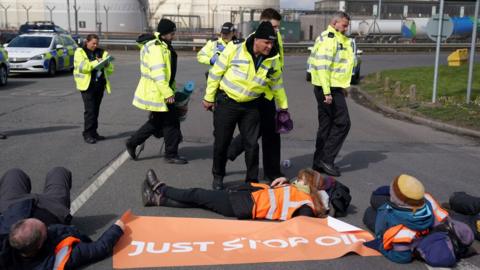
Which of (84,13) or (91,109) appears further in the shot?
(84,13)

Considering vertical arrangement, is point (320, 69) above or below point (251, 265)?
above

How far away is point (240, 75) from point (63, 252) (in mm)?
2712

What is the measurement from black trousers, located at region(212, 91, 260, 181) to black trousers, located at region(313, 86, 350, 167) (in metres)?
1.44

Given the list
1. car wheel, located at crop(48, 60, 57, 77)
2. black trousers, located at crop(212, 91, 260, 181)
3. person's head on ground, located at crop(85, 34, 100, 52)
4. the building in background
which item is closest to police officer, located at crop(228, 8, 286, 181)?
black trousers, located at crop(212, 91, 260, 181)

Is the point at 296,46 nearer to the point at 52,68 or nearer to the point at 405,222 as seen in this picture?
the point at 52,68

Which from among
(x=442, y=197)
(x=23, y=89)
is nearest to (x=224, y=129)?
(x=442, y=197)

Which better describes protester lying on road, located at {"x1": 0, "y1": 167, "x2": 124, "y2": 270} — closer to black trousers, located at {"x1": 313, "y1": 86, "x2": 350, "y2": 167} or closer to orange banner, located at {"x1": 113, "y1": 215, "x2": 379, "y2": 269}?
orange banner, located at {"x1": 113, "y1": 215, "x2": 379, "y2": 269}

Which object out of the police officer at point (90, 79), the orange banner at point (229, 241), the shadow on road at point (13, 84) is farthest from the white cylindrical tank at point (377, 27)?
the orange banner at point (229, 241)

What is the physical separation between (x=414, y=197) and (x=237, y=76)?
2.36 metres

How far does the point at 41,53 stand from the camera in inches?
801

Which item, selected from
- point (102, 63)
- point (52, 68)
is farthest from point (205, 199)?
point (52, 68)

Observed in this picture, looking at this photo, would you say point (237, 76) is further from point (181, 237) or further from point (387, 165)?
point (387, 165)

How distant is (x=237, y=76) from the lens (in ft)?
19.9

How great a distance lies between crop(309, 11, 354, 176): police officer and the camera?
7.23 metres
